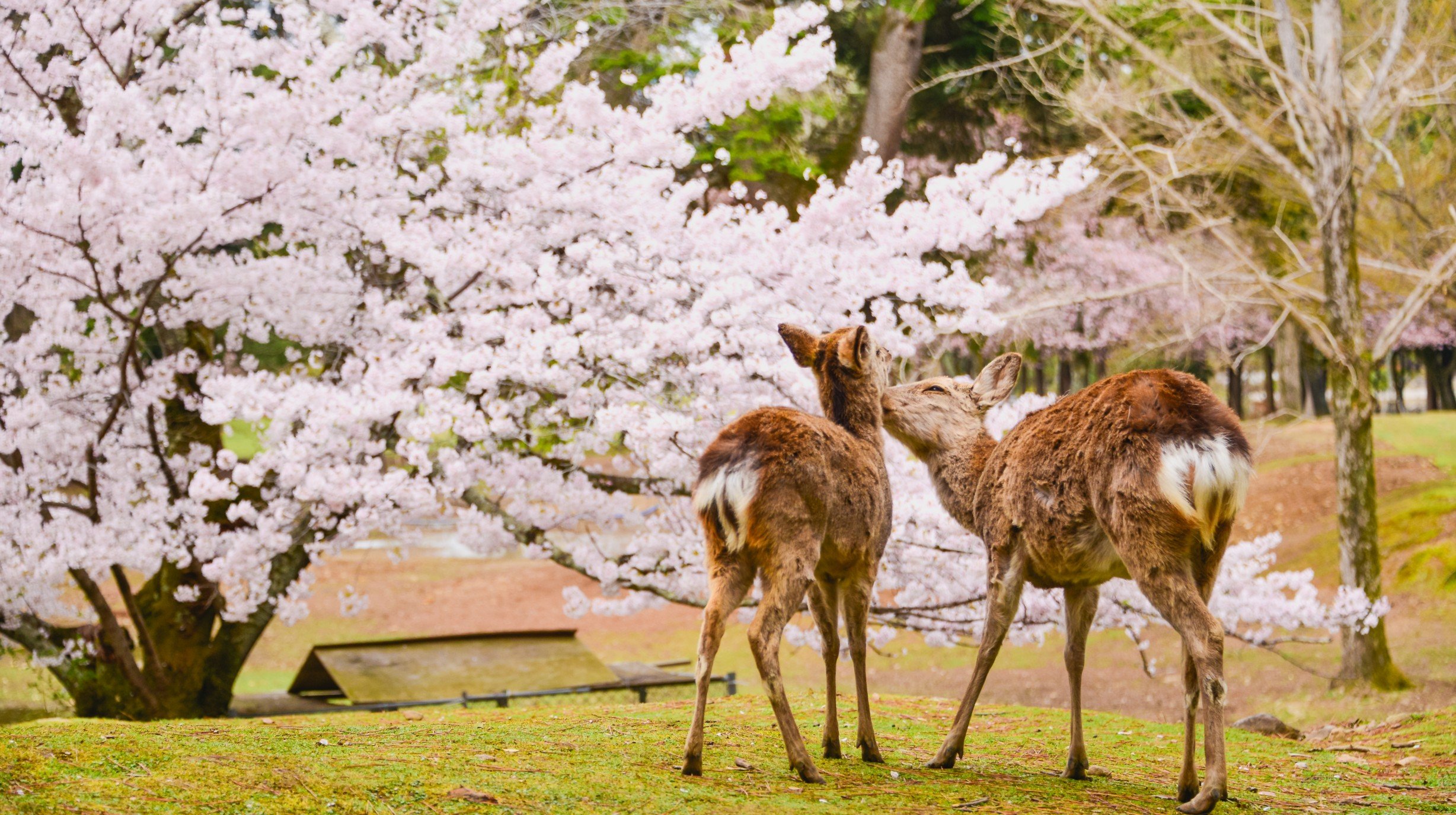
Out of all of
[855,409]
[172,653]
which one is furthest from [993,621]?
[172,653]

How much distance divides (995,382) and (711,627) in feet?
7.34

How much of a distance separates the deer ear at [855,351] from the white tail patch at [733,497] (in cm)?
88

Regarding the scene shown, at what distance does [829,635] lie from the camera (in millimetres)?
5340

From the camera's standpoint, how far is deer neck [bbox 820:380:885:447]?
18.1 feet

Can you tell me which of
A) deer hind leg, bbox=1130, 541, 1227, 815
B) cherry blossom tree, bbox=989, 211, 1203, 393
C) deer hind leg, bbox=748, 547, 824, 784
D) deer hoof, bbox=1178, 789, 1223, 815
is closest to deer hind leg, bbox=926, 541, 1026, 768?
deer hind leg, bbox=1130, 541, 1227, 815

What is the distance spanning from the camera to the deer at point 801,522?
Answer: 15.3 feet

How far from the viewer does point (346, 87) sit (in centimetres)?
830

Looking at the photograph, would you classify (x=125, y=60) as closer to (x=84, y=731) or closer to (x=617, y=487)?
(x=617, y=487)

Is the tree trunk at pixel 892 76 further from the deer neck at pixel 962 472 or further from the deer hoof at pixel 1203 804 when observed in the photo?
the deer hoof at pixel 1203 804

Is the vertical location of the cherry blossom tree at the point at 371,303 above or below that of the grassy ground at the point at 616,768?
above

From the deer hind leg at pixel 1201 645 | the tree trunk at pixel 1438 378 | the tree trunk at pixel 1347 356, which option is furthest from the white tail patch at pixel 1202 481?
the tree trunk at pixel 1438 378

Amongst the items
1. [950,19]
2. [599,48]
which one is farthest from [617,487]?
[950,19]

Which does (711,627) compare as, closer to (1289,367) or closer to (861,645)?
(861,645)

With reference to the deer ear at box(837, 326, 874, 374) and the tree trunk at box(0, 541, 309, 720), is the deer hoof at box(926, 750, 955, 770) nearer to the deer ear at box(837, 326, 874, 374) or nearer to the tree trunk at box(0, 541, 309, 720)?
the deer ear at box(837, 326, 874, 374)
